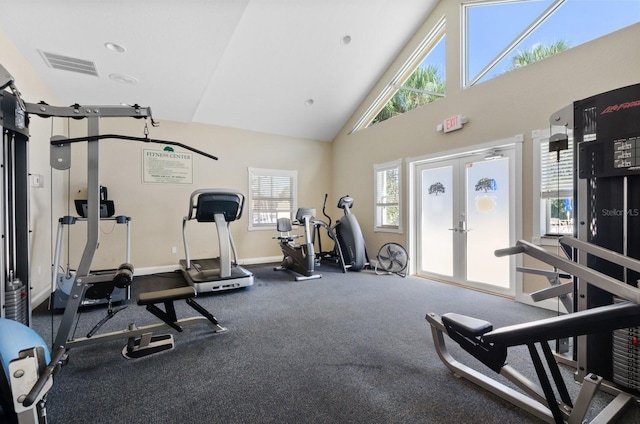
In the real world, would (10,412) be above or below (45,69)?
below

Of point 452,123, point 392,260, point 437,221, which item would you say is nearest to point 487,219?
point 437,221

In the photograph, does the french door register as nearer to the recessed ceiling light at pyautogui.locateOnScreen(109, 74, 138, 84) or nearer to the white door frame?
the white door frame

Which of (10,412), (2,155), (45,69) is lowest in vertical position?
(10,412)

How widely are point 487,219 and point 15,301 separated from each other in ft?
16.0

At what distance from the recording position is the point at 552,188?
326 cm

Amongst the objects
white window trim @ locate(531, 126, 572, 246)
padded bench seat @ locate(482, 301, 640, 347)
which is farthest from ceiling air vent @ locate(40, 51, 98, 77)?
white window trim @ locate(531, 126, 572, 246)

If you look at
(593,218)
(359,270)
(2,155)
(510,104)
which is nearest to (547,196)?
(510,104)

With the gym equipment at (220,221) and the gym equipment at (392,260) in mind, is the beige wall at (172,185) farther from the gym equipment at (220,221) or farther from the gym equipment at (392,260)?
the gym equipment at (392,260)

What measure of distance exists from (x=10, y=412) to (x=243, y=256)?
194 inches

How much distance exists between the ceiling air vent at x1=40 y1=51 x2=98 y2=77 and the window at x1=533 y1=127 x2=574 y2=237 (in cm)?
569

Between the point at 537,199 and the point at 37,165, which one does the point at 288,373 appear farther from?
the point at 37,165

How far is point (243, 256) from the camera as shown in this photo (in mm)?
6027

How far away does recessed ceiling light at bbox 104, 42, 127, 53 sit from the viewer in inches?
131

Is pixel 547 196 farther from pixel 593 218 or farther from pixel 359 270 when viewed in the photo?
pixel 359 270
